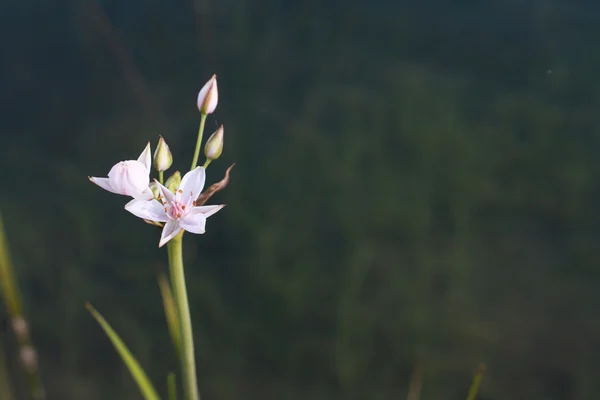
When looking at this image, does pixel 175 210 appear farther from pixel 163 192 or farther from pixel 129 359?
pixel 129 359

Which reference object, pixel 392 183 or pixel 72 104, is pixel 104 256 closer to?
pixel 72 104

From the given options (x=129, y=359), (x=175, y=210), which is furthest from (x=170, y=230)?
(x=129, y=359)

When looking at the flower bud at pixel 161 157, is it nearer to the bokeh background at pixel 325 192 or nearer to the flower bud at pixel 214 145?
the flower bud at pixel 214 145

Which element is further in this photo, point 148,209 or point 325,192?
point 325,192

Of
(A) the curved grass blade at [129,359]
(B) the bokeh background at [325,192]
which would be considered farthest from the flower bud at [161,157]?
(B) the bokeh background at [325,192]

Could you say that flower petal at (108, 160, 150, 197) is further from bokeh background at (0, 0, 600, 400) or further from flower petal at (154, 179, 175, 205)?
bokeh background at (0, 0, 600, 400)

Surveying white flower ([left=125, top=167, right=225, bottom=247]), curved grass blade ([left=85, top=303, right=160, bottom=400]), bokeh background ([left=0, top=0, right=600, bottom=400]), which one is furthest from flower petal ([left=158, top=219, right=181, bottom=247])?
bokeh background ([left=0, top=0, right=600, bottom=400])

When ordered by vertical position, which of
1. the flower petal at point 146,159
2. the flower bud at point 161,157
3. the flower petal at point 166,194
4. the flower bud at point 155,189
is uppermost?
the flower petal at point 146,159
